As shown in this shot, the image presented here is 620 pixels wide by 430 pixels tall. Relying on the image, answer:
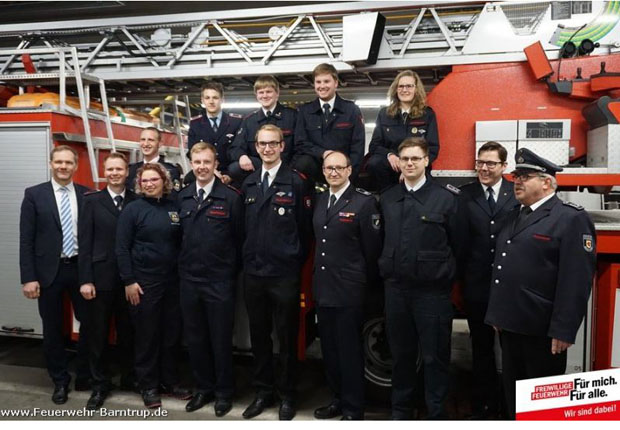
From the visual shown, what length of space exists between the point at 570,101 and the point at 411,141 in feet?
4.91

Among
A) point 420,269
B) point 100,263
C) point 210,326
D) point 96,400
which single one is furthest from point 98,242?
point 420,269

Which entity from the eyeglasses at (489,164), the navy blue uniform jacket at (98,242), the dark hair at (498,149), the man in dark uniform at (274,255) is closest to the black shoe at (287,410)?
the man in dark uniform at (274,255)

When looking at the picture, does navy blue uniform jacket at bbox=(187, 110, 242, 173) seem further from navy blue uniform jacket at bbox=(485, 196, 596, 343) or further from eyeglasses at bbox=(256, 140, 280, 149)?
navy blue uniform jacket at bbox=(485, 196, 596, 343)

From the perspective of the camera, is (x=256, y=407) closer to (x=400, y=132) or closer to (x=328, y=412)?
(x=328, y=412)

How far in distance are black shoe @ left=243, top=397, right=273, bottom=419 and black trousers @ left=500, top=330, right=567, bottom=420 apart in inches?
69.8

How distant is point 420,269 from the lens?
10.0 ft

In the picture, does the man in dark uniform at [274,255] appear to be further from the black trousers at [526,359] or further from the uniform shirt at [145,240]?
the black trousers at [526,359]

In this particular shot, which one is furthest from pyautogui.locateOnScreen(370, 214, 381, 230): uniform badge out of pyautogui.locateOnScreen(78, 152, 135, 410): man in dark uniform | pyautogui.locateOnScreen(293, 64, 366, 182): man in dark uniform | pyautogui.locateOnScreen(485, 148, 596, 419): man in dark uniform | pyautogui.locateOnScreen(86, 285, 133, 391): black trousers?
pyautogui.locateOnScreen(86, 285, 133, 391): black trousers

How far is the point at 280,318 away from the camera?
3539 mm

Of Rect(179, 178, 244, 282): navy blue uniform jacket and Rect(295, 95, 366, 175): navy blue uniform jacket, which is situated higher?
Rect(295, 95, 366, 175): navy blue uniform jacket

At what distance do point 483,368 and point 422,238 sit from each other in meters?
1.18

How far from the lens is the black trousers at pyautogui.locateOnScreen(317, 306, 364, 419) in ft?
11.0

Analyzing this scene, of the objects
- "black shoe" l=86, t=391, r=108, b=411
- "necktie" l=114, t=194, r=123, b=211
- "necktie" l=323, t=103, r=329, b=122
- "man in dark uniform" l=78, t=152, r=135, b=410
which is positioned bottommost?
"black shoe" l=86, t=391, r=108, b=411

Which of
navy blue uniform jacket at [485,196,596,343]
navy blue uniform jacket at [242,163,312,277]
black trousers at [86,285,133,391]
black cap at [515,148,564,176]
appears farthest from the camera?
black trousers at [86,285,133,391]
